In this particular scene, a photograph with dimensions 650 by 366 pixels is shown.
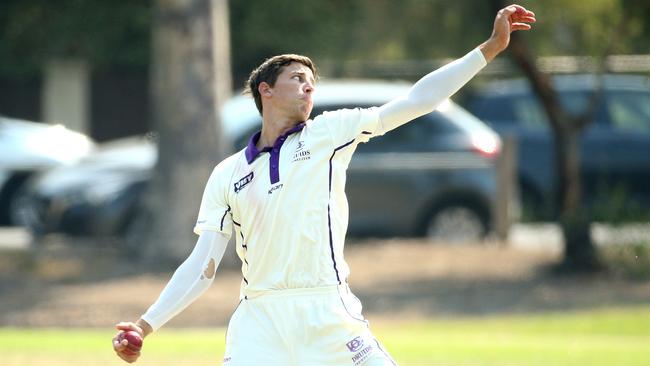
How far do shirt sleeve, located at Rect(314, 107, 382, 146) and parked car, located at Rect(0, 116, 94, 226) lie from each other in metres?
14.1

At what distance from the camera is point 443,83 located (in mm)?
5594

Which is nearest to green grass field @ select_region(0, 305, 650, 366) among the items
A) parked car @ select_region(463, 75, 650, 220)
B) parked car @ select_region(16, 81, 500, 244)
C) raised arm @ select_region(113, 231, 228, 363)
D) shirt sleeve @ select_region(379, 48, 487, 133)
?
parked car @ select_region(16, 81, 500, 244)

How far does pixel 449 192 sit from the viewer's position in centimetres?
1695

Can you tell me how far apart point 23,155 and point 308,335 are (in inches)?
585

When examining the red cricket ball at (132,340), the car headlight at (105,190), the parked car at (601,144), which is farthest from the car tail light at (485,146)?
the red cricket ball at (132,340)

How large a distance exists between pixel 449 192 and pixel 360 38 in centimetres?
579

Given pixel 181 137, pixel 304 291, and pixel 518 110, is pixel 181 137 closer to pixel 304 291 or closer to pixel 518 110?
pixel 518 110

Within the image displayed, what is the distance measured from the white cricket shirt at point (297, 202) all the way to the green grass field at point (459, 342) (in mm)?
4752

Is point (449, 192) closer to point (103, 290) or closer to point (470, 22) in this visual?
point (470, 22)

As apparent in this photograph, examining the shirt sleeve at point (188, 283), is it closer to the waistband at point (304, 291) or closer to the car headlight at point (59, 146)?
the waistband at point (304, 291)

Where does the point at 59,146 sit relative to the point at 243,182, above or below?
above

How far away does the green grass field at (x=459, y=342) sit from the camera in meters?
10.6

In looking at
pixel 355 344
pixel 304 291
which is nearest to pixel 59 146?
pixel 304 291

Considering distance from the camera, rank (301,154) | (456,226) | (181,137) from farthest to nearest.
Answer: (456,226) < (181,137) < (301,154)
